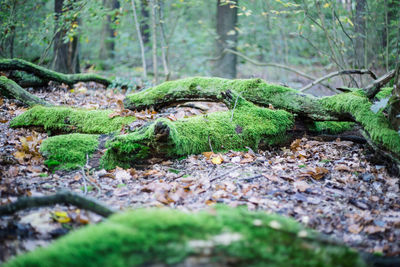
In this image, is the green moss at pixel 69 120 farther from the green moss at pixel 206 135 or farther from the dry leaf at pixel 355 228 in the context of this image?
the dry leaf at pixel 355 228

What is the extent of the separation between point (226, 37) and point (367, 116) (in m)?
8.20

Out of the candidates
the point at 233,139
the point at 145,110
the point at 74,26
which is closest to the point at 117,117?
the point at 145,110

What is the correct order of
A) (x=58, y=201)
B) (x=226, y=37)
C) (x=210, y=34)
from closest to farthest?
(x=58, y=201), (x=226, y=37), (x=210, y=34)

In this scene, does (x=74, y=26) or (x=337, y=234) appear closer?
(x=337, y=234)

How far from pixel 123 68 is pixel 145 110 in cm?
930

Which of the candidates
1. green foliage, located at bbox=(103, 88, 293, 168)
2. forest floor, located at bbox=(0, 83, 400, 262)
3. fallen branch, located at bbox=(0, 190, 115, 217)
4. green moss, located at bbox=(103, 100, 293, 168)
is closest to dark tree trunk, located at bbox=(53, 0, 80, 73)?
forest floor, located at bbox=(0, 83, 400, 262)

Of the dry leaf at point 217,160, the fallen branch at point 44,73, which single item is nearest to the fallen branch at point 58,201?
the dry leaf at point 217,160

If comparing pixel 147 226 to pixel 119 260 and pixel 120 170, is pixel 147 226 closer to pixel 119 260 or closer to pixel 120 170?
pixel 119 260

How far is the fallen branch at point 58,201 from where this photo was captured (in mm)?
2420

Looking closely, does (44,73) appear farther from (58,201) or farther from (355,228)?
(355,228)

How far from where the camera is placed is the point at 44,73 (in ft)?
25.1

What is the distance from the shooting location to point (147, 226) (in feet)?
5.70

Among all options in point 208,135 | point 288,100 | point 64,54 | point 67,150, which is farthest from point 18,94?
point 288,100

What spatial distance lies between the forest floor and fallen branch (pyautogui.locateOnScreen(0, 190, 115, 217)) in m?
0.15
